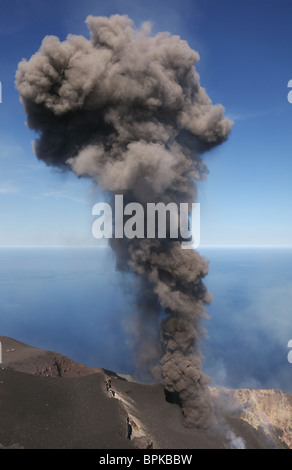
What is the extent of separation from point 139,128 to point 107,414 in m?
22.1

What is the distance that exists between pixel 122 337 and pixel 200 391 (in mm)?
86834

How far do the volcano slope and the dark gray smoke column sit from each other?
8.39 feet

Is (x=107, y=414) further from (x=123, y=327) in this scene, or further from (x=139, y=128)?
(x=123, y=327)

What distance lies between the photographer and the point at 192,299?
25750mm

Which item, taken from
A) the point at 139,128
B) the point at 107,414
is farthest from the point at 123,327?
the point at 139,128

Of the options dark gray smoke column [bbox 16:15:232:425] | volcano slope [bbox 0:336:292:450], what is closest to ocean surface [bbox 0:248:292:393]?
dark gray smoke column [bbox 16:15:232:425]

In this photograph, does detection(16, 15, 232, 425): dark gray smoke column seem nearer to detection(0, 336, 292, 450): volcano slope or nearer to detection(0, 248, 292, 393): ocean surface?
detection(0, 336, 292, 450): volcano slope

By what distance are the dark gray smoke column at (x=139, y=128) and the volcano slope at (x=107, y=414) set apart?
8.39 feet

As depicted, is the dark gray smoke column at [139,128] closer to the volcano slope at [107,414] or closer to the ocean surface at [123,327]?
the volcano slope at [107,414]

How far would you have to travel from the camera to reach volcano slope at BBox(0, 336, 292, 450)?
14586mm

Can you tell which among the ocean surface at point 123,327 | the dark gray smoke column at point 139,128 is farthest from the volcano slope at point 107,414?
the ocean surface at point 123,327

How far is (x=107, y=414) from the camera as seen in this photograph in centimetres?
1658
